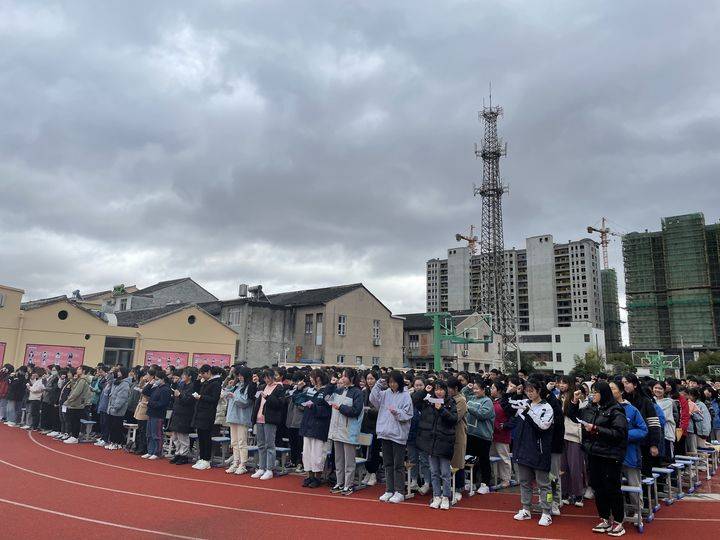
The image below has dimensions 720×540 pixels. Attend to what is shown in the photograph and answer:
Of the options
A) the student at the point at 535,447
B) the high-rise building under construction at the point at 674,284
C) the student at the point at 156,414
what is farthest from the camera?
the high-rise building under construction at the point at 674,284

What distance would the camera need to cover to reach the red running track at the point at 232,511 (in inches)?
265

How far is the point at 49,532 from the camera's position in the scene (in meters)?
6.52

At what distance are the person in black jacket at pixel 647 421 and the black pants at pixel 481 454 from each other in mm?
2536

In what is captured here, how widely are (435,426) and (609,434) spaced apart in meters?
2.48

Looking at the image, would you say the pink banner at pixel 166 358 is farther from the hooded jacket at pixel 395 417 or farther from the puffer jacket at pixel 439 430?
the puffer jacket at pixel 439 430

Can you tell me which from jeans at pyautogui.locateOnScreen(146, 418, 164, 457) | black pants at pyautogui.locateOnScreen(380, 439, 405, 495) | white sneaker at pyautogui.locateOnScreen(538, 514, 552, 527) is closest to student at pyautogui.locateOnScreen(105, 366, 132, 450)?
jeans at pyautogui.locateOnScreen(146, 418, 164, 457)

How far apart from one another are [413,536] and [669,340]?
324 ft

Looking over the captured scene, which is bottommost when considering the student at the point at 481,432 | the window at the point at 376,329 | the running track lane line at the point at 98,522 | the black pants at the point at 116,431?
the running track lane line at the point at 98,522

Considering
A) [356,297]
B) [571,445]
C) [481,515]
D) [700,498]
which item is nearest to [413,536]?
[481,515]

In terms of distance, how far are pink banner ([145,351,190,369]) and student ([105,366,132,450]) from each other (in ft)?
53.4

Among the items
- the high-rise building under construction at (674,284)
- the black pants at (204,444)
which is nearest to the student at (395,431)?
the black pants at (204,444)

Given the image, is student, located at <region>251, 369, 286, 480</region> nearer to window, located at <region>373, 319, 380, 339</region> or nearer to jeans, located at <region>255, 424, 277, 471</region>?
jeans, located at <region>255, 424, 277, 471</region>

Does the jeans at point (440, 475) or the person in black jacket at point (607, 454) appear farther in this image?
the jeans at point (440, 475)

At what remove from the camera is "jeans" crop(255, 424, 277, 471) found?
9922mm
